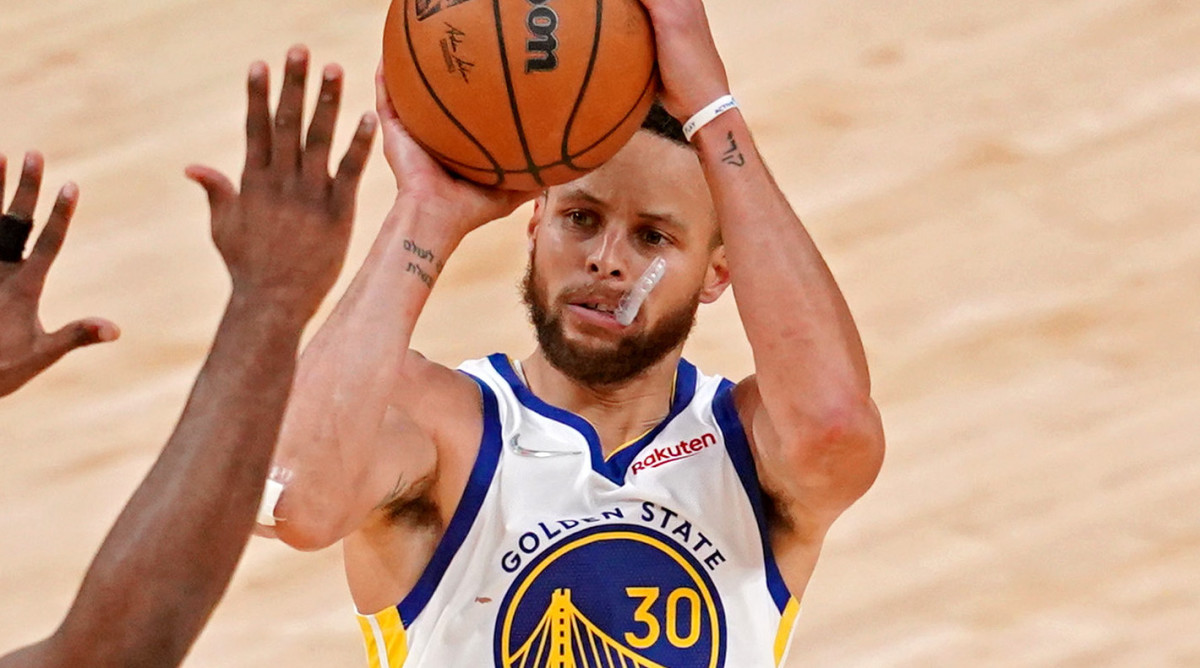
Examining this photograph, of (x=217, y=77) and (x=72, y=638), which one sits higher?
(x=217, y=77)

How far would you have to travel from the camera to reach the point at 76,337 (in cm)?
183

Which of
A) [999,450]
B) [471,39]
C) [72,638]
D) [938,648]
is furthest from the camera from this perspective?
[999,450]

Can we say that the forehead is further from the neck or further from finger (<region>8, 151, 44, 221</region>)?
finger (<region>8, 151, 44, 221</region>)

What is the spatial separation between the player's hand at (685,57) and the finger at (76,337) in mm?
1246

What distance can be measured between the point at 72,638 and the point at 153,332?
3.87 metres

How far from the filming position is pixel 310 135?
171cm

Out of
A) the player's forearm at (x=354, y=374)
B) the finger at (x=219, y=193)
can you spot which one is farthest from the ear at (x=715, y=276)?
the finger at (x=219, y=193)

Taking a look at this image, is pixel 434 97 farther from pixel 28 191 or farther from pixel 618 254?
pixel 28 191

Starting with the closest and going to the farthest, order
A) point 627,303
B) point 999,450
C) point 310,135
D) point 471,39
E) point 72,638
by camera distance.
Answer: point 72,638, point 310,135, point 471,39, point 627,303, point 999,450

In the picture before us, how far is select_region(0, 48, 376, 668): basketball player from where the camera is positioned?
1.57 m

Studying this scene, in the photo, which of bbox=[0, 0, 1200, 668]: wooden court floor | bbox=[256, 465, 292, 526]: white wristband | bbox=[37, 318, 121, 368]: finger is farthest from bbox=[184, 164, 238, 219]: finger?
bbox=[0, 0, 1200, 668]: wooden court floor

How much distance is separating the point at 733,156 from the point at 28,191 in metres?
1.32

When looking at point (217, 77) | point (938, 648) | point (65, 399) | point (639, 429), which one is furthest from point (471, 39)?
point (217, 77)

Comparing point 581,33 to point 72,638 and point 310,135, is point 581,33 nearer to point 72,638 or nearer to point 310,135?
point 310,135
